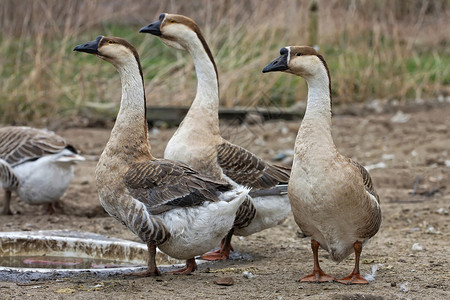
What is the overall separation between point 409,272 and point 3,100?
25.5 ft

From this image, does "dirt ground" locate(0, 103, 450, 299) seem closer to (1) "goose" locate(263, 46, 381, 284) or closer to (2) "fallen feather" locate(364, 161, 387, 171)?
(2) "fallen feather" locate(364, 161, 387, 171)

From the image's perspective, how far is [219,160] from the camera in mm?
5793

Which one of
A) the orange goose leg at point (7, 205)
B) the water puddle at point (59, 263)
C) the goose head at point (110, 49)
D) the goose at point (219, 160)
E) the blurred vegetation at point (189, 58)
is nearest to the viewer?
the goose head at point (110, 49)

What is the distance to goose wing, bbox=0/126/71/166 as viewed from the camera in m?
7.10

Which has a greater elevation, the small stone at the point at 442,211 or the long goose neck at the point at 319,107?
the long goose neck at the point at 319,107

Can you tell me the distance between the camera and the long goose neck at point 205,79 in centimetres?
615

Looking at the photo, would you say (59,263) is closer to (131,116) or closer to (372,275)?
(131,116)

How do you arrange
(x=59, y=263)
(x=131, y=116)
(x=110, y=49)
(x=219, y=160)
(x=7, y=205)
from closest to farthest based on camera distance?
1. (x=110, y=49)
2. (x=131, y=116)
3. (x=59, y=263)
4. (x=219, y=160)
5. (x=7, y=205)

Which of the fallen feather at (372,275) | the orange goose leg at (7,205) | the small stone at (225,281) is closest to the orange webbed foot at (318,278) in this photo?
the fallen feather at (372,275)

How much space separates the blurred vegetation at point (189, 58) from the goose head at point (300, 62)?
21.3 feet

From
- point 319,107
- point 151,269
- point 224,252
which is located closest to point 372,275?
point 319,107

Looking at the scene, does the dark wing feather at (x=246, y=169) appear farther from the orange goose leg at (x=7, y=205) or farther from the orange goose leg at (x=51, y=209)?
the orange goose leg at (x=7, y=205)

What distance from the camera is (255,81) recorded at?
1174 cm

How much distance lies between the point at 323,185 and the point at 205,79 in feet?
6.82
